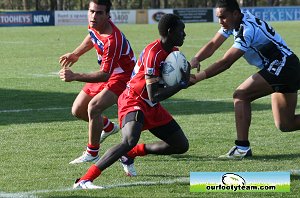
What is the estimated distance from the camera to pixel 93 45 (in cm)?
1115

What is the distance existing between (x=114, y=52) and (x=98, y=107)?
730 millimetres

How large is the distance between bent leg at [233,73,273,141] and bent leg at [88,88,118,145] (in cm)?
160

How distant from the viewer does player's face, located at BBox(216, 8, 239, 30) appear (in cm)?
1059

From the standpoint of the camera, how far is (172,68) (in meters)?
9.08

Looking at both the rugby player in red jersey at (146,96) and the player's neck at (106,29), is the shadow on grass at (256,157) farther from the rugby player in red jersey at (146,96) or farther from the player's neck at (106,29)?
the player's neck at (106,29)

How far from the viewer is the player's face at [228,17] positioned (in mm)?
10586

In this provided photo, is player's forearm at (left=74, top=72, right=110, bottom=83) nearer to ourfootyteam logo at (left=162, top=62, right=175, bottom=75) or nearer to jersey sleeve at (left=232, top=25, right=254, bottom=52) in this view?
ourfootyteam logo at (left=162, top=62, right=175, bottom=75)

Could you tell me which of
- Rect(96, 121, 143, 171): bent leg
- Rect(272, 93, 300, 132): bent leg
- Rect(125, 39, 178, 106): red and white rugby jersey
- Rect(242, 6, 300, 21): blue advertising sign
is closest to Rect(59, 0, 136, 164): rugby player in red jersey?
Rect(125, 39, 178, 106): red and white rugby jersey

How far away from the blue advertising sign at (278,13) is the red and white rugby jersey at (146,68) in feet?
193

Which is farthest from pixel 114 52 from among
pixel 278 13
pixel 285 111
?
pixel 278 13

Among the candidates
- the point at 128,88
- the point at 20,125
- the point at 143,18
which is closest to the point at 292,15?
the point at 143,18

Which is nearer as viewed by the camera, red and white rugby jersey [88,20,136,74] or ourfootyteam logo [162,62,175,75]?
ourfootyteam logo [162,62,175,75]

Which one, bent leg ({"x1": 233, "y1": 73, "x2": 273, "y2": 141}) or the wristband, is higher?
the wristband

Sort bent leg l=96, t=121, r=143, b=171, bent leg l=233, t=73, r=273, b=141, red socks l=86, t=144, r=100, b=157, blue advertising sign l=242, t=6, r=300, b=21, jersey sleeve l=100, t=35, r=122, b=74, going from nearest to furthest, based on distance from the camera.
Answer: bent leg l=96, t=121, r=143, b=171, jersey sleeve l=100, t=35, r=122, b=74, red socks l=86, t=144, r=100, b=157, bent leg l=233, t=73, r=273, b=141, blue advertising sign l=242, t=6, r=300, b=21
